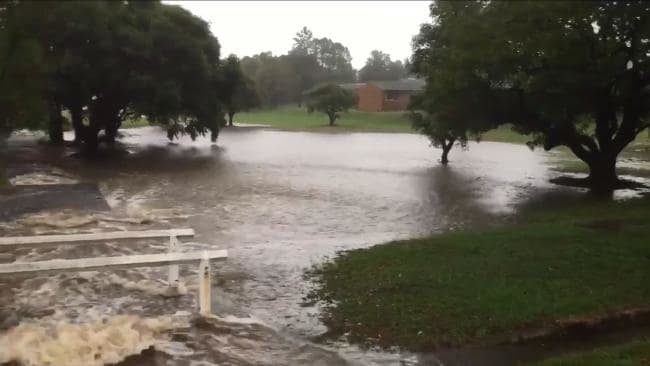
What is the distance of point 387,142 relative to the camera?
37656mm

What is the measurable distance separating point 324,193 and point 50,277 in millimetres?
9659

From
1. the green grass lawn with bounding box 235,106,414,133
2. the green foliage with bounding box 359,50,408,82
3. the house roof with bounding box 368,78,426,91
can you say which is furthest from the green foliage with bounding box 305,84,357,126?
the green foliage with bounding box 359,50,408,82

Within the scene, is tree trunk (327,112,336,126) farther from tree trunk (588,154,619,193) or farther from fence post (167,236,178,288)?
fence post (167,236,178,288)

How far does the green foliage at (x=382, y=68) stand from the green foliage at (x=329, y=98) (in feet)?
29.1

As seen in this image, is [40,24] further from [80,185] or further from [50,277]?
[80,185]

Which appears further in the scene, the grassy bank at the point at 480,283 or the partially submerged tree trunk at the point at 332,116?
the partially submerged tree trunk at the point at 332,116

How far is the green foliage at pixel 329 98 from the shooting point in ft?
162

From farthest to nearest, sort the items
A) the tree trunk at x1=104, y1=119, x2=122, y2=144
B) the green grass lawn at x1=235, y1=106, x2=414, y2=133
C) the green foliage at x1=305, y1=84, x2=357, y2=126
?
the green grass lawn at x1=235, y1=106, x2=414, y2=133 → the green foliage at x1=305, y1=84, x2=357, y2=126 → the tree trunk at x1=104, y1=119, x2=122, y2=144

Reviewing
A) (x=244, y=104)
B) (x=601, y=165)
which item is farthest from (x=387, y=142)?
(x=601, y=165)

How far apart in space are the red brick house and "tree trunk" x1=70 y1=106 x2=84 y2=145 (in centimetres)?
3076

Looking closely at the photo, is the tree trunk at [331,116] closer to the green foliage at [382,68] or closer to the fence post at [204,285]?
the green foliage at [382,68]

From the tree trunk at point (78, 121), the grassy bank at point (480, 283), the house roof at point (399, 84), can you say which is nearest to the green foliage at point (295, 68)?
the house roof at point (399, 84)

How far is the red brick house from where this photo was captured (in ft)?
180

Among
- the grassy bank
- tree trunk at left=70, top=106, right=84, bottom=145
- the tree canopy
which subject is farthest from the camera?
tree trunk at left=70, top=106, right=84, bottom=145
